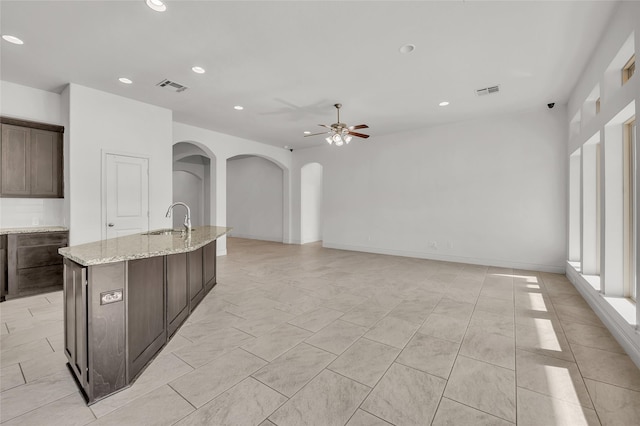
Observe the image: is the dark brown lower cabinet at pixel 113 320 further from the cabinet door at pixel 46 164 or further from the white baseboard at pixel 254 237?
the white baseboard at pixel 254 237

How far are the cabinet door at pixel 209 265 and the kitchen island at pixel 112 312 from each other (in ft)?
4.78

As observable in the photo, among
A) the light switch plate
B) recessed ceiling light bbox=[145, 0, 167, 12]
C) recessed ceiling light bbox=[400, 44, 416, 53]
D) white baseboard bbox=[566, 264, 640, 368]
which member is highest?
recessed ceiling light bbox=[400, 44, 416, 53]

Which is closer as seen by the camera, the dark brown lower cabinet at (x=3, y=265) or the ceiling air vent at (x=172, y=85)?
the dark brown lower cabinet at (x=3, y=265)

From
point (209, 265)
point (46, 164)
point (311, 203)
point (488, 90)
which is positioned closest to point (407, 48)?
point (488, 90)

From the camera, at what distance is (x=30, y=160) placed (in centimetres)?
431

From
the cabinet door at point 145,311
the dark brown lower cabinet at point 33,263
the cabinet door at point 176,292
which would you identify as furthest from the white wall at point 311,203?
the cabinet door at point 145,311

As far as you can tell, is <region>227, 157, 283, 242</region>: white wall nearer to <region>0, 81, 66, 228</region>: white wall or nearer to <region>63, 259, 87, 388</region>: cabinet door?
<region>0, 81, 66, 228</region>: white wall

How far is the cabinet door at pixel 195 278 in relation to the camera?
333 cm

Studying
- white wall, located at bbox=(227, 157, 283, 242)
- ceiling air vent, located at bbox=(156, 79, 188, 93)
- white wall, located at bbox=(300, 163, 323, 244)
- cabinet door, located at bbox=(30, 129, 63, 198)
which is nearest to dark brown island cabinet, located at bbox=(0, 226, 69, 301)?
cabinet door, located at bbox=(30, 129, 63, 198)

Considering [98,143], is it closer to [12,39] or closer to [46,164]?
[46,164]

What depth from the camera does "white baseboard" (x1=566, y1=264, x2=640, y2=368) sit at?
7.82ft

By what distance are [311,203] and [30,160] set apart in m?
6.92

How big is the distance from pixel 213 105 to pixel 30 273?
12.6 feet

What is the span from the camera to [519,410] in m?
1.80
